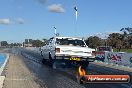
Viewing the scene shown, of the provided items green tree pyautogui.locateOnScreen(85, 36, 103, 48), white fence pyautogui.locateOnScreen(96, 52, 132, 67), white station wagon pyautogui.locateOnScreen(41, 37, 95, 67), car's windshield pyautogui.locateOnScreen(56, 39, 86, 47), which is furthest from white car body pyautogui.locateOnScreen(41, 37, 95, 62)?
green tree pyautogui.locateOnScreen(85, 36, 103, 48)

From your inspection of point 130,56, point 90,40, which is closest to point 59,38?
point 130,56

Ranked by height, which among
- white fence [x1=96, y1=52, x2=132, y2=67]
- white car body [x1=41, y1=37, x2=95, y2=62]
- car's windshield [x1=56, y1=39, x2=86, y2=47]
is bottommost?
white fence [x1=96, y1=52, x2=132, y2=67]

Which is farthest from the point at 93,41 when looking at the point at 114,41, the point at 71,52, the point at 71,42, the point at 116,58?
the point at 71,52

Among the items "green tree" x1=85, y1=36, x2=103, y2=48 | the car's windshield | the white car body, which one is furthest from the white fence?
"green tree" x1=85, y1=36, x2=103, y2=48

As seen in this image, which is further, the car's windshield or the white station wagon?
the car's windshield

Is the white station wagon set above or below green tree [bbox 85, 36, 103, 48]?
below

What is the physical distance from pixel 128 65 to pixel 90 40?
7047cm

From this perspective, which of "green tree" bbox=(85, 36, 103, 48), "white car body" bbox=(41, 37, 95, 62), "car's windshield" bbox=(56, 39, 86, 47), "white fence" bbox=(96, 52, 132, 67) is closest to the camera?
"white car body" bbox=(41, 37, 95, 62)

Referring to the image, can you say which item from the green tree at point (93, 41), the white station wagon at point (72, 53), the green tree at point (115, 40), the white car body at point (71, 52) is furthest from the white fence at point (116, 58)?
the green tree at point (93, 41)

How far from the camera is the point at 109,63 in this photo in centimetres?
3291

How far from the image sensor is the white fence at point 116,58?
28.8m

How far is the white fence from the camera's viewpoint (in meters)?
28.8

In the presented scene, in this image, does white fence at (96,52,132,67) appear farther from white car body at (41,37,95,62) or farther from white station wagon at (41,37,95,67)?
white car body at (41,37,95,62)

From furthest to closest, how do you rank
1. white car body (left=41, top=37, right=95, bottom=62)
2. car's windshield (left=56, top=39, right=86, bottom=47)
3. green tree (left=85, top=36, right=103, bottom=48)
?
green tree (left=85, top=36, right=103, bottom=48) → car's windshield (left=56, top=39, right=86, bottom=47) → white car body (left=41, top=37, right=95, bottom=62)
